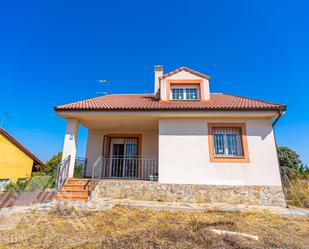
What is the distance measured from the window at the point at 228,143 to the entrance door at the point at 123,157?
4.72 m

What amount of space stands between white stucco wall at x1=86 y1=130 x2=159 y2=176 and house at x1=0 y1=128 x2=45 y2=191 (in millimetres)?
7549

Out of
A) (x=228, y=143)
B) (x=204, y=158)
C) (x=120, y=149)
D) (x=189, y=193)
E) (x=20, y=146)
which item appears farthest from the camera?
(x=20, y=146)

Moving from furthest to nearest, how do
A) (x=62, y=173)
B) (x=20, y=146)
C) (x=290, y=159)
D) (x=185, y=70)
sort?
(x=290, y=159), (x=20, y=146), (x=185, y=70), (x=62, y=173)

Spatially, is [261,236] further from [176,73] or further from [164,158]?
[176,73]

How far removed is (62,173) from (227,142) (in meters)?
8.16

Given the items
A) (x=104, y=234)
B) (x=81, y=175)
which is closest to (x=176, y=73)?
(x=81, y=175)

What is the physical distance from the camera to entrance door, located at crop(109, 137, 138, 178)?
1049cm

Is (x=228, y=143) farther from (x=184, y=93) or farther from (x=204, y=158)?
(x=184, y=93)

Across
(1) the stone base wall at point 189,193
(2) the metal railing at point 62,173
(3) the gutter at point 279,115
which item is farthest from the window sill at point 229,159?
(2) the metal railing at point 62,173

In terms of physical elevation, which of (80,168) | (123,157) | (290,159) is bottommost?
(80,168)

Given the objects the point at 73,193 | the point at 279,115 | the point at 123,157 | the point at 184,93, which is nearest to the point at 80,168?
the point at 73,193

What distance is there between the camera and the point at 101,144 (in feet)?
35.4

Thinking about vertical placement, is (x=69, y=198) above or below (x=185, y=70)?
below

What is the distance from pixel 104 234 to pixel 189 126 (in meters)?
5.94
